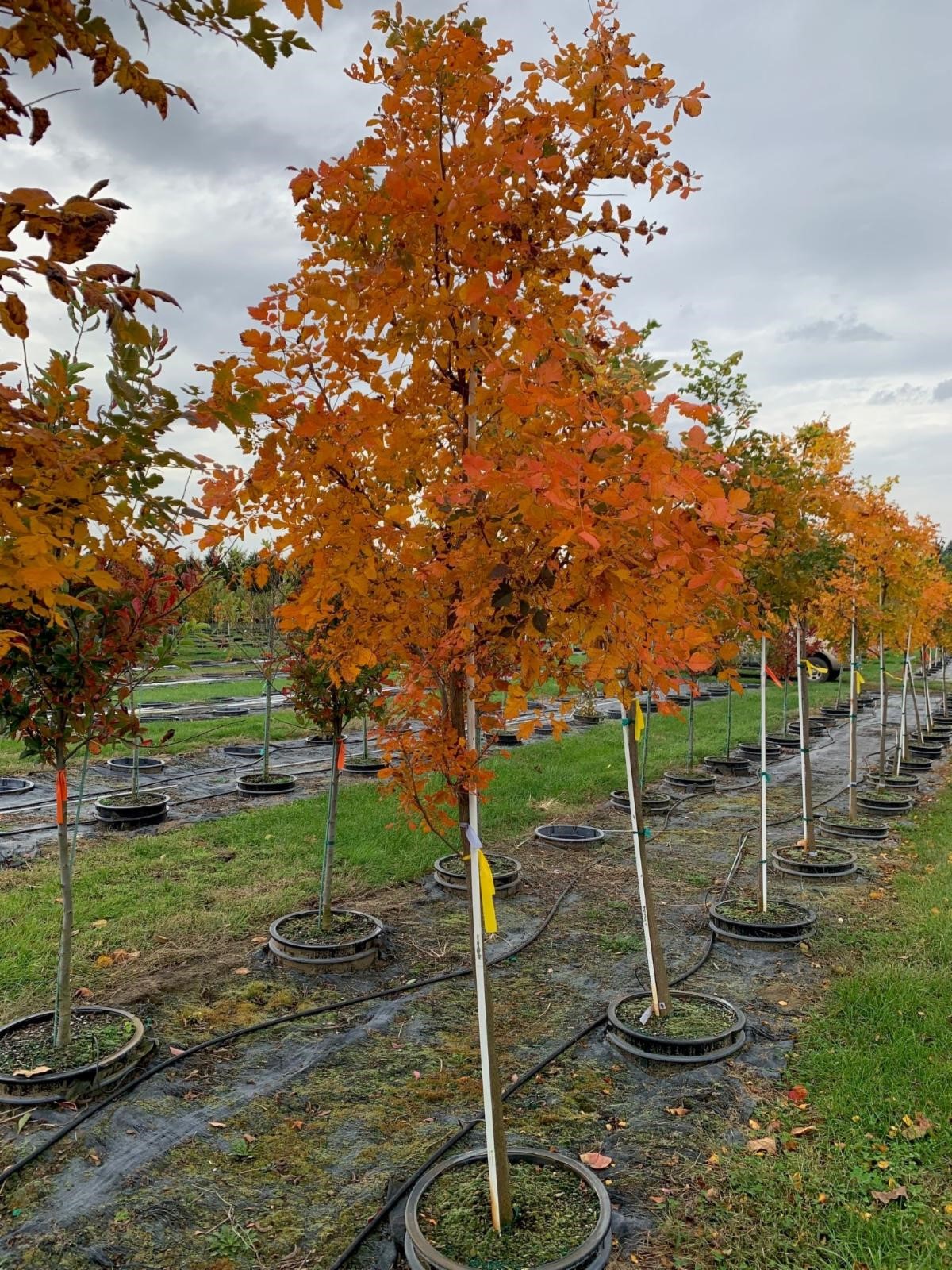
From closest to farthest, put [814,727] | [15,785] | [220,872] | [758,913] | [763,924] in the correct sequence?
[763,924]
[758,913]
[220,872]
[15,785]
[814,727]

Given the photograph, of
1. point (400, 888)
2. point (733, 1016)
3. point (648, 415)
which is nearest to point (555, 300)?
point (648, 415)

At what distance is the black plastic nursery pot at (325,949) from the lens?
15.2 feet

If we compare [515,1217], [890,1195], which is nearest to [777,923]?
[890,1195]

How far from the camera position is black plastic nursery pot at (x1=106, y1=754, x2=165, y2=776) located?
32.7 ft

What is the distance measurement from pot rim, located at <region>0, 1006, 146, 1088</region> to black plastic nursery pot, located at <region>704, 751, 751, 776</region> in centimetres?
862

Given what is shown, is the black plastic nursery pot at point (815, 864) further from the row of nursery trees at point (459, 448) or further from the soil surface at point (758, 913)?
the row of nursery trees at point (459, 448)

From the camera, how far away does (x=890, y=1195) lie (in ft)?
9.21

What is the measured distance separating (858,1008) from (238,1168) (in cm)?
297

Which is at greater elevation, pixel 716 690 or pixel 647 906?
pixel 647 906

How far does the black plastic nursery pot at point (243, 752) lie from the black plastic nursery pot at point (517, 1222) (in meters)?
8.54

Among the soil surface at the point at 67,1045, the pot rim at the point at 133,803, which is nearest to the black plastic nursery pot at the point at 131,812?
the pot rim at the point at 133,803

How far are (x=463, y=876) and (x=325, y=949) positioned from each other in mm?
1397

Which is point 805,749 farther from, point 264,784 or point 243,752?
point 243,752

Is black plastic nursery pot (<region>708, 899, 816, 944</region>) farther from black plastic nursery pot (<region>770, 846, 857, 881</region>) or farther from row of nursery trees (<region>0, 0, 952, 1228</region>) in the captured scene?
row of nursery trees (<region>0, 0, 952, 1228</region>)
